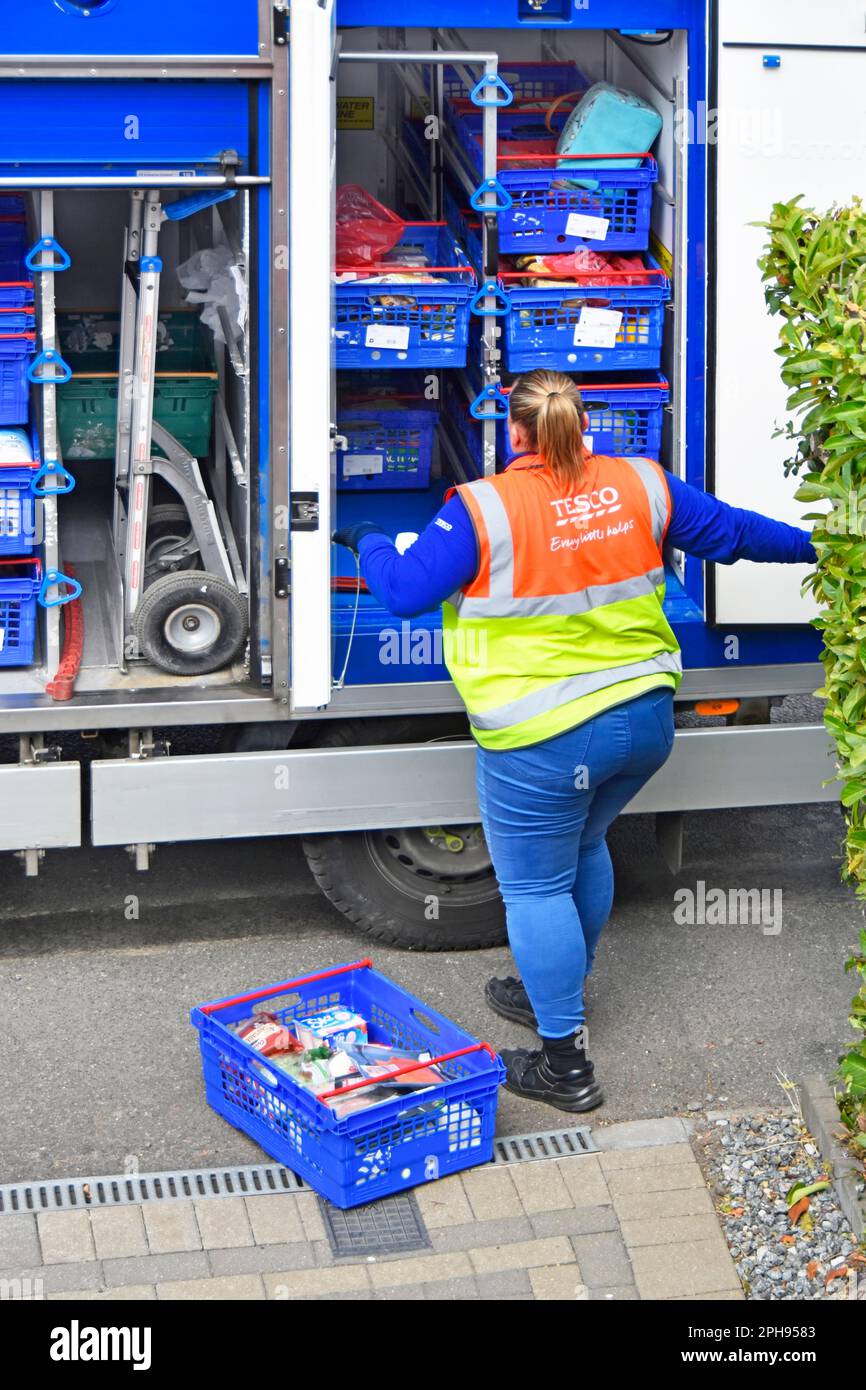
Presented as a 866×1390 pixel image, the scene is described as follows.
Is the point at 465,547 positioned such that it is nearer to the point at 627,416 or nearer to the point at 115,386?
the point at 627,416

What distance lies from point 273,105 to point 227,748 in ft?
6.16

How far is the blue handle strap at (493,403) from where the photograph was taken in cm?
525

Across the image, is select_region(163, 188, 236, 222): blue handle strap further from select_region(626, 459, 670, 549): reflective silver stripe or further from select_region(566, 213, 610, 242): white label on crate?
select_region(626, 459, 670, 549): reflective silver stripe

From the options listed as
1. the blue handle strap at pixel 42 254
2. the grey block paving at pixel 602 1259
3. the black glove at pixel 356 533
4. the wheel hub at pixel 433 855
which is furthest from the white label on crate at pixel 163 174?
the grey block paving at pixel 602 1259

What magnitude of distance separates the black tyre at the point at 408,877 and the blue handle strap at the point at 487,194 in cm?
155

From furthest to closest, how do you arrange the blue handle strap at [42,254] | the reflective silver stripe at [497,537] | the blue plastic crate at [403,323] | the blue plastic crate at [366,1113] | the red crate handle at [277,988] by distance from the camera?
1. the blue plastic crate at [403,323]
2. the blue handle strap at [42,254]
3. the red crate handle at [277,988]
4. the reflective silver stripe at [497,537]
5. the blue plastic crate at [366,1113]

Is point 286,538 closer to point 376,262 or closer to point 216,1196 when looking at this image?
point 376,262

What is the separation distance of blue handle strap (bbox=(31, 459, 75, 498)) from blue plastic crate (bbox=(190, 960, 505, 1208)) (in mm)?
1567

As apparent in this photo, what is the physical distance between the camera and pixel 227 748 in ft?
17.3

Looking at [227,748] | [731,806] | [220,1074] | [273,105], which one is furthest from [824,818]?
[273,105]

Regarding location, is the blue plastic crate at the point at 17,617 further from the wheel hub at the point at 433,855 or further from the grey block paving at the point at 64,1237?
the grey block paving at the point at 64,1237

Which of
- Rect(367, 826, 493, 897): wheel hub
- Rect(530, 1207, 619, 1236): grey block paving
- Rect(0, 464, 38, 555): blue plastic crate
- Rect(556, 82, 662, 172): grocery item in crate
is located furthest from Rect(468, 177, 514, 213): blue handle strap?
Rect(530, 1207, 619, 1236): grey block paving

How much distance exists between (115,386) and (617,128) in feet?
6.03

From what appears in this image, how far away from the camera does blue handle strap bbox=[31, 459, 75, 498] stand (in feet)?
16.1
